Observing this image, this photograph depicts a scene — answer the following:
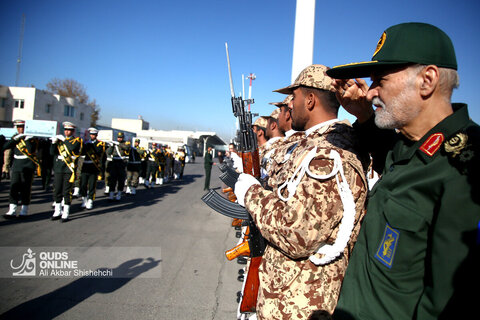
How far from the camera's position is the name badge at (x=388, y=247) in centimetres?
102

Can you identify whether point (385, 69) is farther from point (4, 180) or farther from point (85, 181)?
point (4, 180)

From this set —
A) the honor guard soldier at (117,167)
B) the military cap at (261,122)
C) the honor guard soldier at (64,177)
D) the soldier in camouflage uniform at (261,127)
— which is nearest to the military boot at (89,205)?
the honor guard soldier at (64,177)

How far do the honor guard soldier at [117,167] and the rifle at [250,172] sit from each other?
8217mm

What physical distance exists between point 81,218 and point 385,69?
25.0 ft

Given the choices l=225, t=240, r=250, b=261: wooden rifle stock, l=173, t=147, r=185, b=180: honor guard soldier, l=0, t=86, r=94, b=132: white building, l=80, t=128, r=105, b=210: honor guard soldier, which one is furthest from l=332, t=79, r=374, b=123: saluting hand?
l=0, t=86, r=94, b=132: white building

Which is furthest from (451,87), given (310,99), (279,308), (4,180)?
(4,180)

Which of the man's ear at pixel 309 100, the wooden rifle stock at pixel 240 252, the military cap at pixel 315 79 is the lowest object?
the wooden rifle stock at pixel 240 252

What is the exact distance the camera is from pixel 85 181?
791cm

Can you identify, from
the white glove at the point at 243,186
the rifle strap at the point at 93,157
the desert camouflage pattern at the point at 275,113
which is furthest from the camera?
the rifle strap at the point at 93,157

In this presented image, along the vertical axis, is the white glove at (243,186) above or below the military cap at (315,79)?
below

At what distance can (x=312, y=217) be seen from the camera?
1.39 meters

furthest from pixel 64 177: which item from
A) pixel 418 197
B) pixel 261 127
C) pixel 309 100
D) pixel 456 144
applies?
pixel 456 144

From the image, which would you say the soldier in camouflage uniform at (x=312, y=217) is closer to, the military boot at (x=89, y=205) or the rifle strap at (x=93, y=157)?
the rifle strap at (x=93, y=157)

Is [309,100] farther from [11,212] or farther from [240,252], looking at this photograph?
[11,212]
